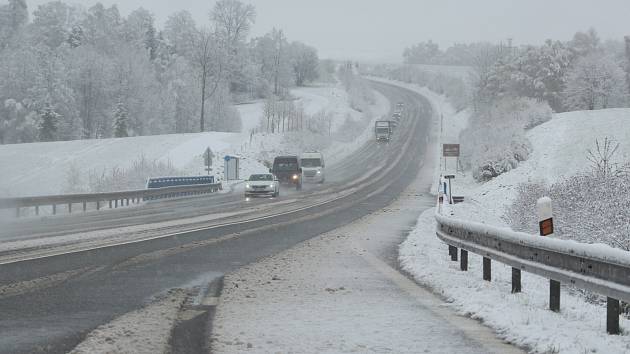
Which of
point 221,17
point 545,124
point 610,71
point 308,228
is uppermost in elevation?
point 221,17

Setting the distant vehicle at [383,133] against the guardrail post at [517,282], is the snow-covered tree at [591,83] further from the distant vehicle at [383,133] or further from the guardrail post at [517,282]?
the guardrail post at [517,282]

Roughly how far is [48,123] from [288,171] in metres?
53.7

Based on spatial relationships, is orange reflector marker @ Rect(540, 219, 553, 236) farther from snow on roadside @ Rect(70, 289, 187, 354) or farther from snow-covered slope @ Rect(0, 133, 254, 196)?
snow-covered slope @ Rect(0, 133, 254, 196)

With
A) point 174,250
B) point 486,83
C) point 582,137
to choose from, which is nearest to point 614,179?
point 174,250

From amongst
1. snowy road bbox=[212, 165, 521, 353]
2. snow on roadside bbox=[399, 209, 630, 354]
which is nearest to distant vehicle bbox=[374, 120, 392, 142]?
snowy road bbox=[212, 165, 521, 353]

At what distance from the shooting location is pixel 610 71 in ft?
296

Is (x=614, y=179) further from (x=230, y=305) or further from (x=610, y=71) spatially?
(x=610, y=71)

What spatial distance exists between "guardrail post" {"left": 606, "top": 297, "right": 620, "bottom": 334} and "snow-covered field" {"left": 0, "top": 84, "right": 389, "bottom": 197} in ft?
178

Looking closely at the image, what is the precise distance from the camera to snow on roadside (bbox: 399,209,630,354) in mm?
5922

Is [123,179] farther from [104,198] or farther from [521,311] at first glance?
[521,311]

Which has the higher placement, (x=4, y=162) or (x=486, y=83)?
(x=486, y=83)

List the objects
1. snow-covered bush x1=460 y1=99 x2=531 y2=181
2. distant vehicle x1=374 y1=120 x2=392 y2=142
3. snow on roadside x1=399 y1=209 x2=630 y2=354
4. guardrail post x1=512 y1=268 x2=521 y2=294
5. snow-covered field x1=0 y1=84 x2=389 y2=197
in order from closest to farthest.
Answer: snow on roadside x1=399 y1=209 x2=630 y2=354
guardrail post x1=512 y1=268 x2=521 y2=294
snow-covered bush x1=460 y1=99 x2=531 y2=181
snow-covered field x1=0 y1=84 x2=389 y2=197
distant vehicle x1=374 y1=120 x2=392 y2=142

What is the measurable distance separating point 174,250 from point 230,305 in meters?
5.69

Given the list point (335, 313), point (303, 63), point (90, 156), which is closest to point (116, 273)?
point (335, 313)
